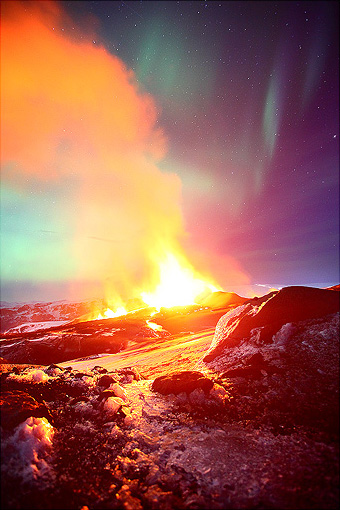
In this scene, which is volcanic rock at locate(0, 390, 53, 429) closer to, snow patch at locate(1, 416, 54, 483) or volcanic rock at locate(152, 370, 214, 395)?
snow patch at locate(1, 416, 54, 483)

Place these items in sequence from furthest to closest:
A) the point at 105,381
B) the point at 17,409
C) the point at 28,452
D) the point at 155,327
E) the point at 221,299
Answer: the point at 221,299 < the point at 155,327 < the point at 105,381 < the point at 17,409 < the point at 28,452

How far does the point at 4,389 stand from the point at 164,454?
7320mm

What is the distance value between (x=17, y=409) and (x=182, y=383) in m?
7.02

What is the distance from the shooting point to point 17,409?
Answer: 7.35m

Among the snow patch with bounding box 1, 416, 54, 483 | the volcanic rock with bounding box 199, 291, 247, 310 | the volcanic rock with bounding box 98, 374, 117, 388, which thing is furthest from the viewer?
the volcanic rock with bounding box 199, 291, 247, 310

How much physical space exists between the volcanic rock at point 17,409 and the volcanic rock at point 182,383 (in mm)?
5375

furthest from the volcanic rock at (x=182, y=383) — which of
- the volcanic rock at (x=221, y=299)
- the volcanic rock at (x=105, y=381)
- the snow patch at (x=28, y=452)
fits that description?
the volcanic rock at (x=221, y=299)

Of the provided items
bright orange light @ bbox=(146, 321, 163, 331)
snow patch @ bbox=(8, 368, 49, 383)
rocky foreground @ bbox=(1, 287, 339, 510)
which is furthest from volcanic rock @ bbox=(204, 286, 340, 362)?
bright orange light @ bbox=(146, 321, 163, 331)

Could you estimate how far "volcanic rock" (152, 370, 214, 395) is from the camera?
33.4ft

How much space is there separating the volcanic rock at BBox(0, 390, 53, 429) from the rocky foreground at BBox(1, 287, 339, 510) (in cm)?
5

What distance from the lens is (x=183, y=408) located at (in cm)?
945

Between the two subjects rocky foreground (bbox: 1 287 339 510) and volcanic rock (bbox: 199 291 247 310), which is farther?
volcanic rock (bbox: 199 291 247 310)

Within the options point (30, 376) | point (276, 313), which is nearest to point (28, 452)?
point (30, 376)

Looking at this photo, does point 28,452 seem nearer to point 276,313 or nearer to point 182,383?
point 182,383
